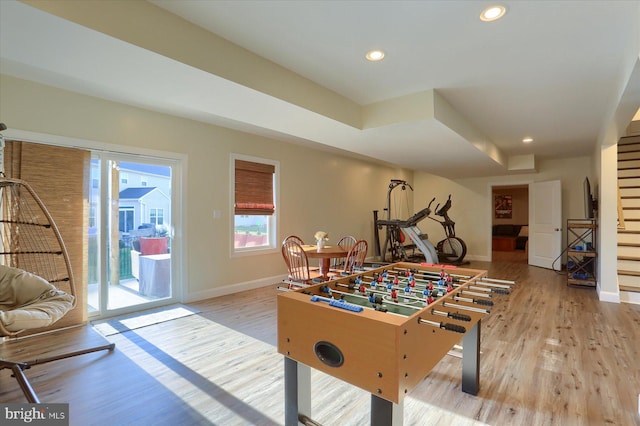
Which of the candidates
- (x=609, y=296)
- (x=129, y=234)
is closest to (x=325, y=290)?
(x=129, y=234)

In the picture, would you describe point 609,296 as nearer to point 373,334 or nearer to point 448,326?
point 448,326

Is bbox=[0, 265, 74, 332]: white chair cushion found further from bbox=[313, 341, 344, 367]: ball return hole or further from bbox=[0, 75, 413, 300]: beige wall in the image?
bbox=[313, 341, 344, 367]: ball return hole

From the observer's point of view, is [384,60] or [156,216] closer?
Answer: [384,60]

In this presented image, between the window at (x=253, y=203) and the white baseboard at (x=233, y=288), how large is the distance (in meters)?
0.53

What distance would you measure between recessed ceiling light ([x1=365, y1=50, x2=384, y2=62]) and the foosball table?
5.71ft

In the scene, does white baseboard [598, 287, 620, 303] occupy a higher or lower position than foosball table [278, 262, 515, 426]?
lower

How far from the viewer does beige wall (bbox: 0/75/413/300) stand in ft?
10.4

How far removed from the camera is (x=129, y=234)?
12.6 feet

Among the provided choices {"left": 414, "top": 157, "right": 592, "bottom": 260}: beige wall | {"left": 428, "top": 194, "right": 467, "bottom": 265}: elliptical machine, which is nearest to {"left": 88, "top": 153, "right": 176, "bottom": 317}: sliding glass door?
{"left": 428, "top": 194, "right": 467, "bottom": 265}: elliptical machine

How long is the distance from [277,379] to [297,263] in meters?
1.67

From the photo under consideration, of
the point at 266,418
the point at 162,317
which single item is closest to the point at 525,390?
the point at 266,418

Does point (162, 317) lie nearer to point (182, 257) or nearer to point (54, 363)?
point (182, 257)

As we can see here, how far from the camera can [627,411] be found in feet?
6.40

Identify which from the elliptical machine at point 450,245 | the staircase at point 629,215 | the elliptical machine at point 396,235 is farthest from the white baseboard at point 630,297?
the elliptical machine at point 450,245
